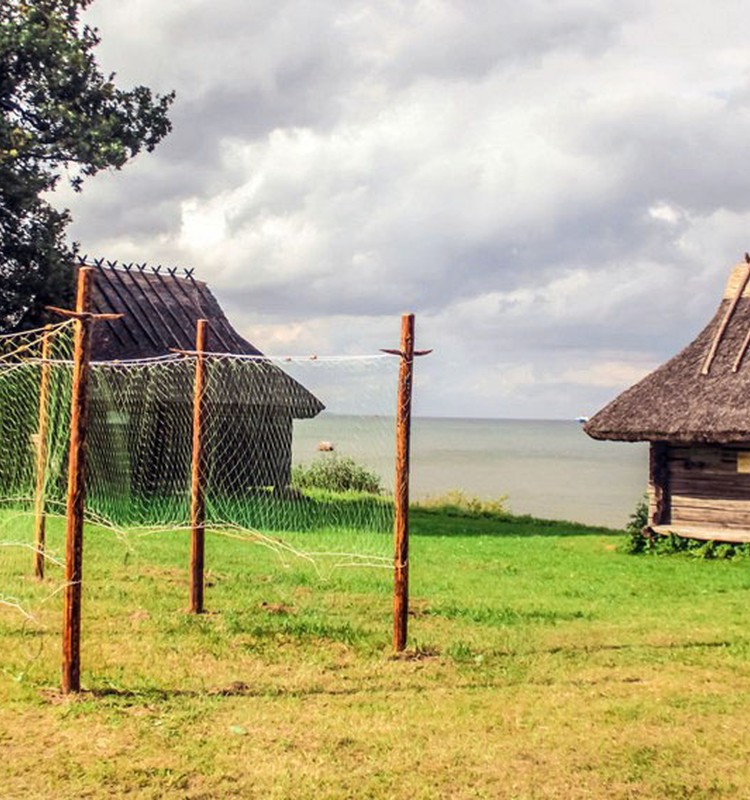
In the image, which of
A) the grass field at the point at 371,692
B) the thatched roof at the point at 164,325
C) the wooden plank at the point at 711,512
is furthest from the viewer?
the thatched roof at the point at 164,325

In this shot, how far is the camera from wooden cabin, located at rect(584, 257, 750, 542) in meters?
18.9

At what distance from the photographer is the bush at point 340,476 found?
90.9 ft

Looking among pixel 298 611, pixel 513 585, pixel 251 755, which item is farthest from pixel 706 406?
pixel 251 755

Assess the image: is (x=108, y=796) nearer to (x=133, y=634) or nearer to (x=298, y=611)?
(x=133, y=634)

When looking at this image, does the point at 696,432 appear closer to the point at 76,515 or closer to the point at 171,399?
the point at 171,399

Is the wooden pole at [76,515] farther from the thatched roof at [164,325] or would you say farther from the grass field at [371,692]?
the thatched roof at [164,325]

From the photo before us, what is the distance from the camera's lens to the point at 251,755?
669 centimetres

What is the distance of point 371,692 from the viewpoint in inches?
325

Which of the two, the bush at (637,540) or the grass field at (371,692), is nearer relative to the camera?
the grass field at (371,692)

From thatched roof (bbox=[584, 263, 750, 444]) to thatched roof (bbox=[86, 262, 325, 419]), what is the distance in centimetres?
928

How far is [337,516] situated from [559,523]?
7885 mm

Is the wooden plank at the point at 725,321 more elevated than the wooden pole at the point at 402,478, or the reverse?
the wooden plank at the point at 725,321

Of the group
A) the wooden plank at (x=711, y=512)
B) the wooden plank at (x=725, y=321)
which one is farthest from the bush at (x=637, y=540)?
the wooden plank at (x=725, y=321)

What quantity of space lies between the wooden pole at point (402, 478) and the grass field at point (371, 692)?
341 millimetres
